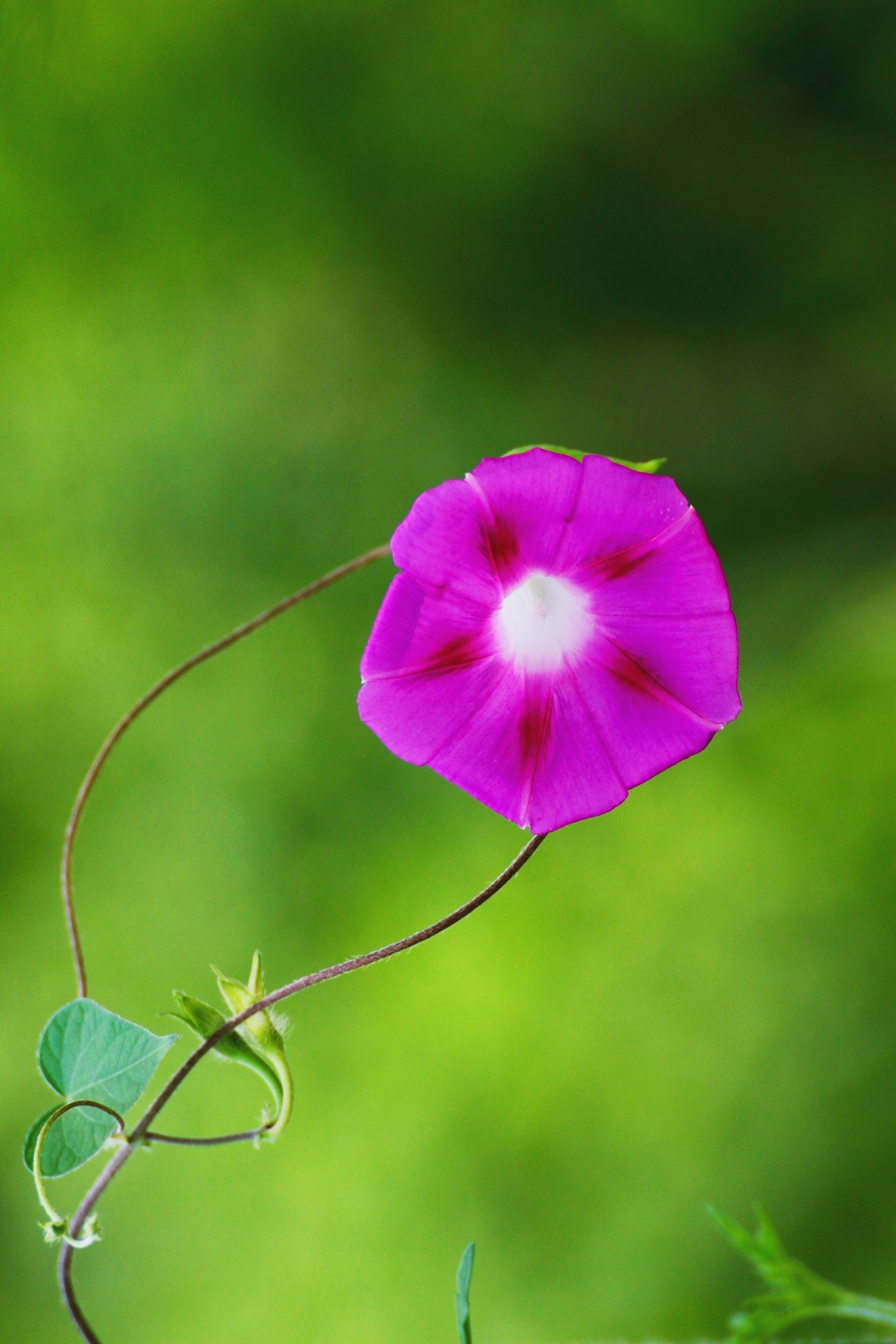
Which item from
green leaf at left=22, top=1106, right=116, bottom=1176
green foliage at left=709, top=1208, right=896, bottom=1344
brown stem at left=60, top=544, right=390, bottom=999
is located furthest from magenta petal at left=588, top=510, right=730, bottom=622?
green foliage at left=709, top=1208, right=896, bottom=1344

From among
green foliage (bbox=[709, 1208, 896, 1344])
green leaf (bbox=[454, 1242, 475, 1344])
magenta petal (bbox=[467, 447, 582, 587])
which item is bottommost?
green foliage (bbox=[709, 1208, 896, 1344])

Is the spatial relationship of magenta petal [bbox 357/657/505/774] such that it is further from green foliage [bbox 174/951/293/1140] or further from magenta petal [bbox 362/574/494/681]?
green foliage [bbox 174/951/293/1140]

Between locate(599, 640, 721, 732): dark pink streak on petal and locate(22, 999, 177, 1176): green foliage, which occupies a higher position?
locate(599, 640, 721, 732): dark pink streak on petal

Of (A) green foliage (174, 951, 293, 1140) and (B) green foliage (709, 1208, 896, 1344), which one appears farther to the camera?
(B) green foliage (709, 1208, 896, 1344)

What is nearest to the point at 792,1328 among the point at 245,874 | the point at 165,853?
Answer: the point at 245,874

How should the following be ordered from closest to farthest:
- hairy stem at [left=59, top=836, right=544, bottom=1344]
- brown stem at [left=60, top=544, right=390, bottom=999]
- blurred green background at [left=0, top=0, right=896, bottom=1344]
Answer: hairy stem at [left=59, top=836, right=544, bottom=1344]
brown stem at [left=60, top=544, right=390, bottom=999]
blurred green background at [left=0, top=0, right=896, bottom=1344]

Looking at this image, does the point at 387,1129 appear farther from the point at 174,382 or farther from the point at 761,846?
the point at 174,382

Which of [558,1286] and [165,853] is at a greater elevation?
[165,853]
